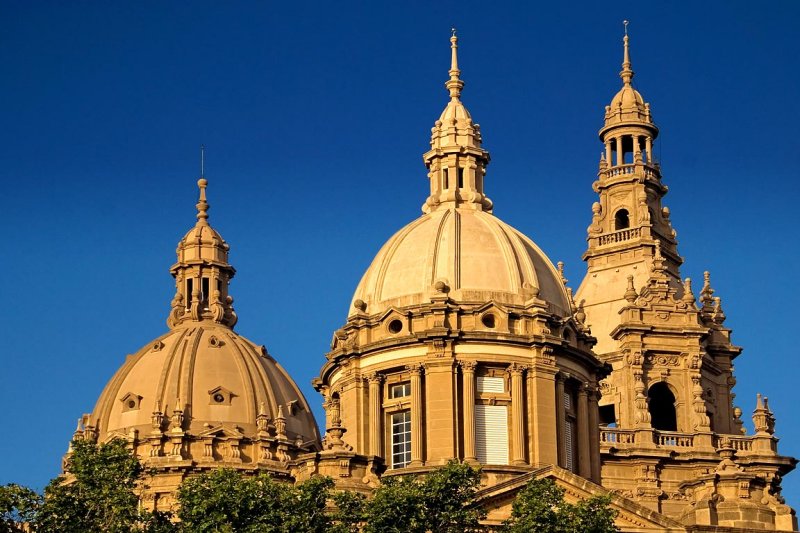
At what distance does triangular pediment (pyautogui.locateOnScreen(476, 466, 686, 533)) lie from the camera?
5187 inches

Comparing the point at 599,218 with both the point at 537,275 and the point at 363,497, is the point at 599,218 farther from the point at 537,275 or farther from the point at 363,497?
the point at 363,497

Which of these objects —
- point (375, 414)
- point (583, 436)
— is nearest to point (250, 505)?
point (375, 414)

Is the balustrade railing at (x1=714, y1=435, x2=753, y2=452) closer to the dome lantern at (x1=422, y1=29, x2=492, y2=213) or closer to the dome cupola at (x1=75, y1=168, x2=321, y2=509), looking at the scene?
the dome lantern at (x1=422, y1=29, x2=492, y2=213)

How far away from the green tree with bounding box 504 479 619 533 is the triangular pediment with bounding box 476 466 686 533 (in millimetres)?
5310

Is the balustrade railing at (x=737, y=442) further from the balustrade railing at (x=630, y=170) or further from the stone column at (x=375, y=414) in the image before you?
the stone column at (x=375, y=414)

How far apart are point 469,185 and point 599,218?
20496 mm

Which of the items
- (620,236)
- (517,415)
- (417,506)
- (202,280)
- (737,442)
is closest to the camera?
(417,506)

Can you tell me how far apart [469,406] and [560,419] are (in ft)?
16.3

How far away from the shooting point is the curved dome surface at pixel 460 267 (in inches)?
5605

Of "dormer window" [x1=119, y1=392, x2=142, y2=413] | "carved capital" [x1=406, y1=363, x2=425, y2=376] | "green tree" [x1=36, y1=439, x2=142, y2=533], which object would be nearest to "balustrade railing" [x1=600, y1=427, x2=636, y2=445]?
"carved capital" [x1=406, y1=363, x2=425, y2=376]

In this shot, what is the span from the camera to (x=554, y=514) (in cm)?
12306

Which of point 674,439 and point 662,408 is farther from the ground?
point 662,408

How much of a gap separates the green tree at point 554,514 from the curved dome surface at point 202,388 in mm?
52068

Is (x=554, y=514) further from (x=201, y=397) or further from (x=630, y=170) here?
(x=201, y=397)
